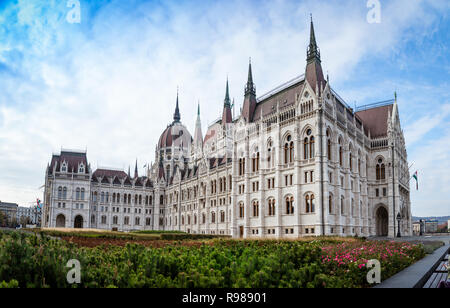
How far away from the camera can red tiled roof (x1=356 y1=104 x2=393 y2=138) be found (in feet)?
192

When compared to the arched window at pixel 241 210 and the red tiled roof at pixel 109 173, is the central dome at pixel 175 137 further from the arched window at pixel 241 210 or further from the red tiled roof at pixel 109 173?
the arched window at pixel 241 210

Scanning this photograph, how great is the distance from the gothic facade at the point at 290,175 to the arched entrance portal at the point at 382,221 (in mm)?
150

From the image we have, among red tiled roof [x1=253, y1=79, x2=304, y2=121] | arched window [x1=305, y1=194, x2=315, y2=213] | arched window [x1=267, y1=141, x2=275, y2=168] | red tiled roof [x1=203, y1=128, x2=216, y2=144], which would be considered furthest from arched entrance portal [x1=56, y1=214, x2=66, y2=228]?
arched window [x1=305, y1=194, x2=315, y2=213]

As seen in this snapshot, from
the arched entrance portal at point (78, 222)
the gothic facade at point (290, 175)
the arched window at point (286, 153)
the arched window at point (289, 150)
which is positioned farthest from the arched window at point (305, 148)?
the arched entrance portal at point (78, 222)

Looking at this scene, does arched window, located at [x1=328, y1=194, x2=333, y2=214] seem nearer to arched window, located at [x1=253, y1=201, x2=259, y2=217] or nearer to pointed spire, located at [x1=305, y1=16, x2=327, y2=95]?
arched window, located at [x1=253, y1=201, x2=259, y2=217]

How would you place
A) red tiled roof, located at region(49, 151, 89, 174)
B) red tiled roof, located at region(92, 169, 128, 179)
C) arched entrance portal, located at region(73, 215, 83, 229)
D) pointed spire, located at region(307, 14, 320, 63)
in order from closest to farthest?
pointed spire, located at region(307, 14, 320, 63)
arched entrance portal, located at region(73, 215, 83, 229)
red tiled roof, located at region(49, 151, 89, 174)
red tiled roof, located at region(92, 169, 128, 179)

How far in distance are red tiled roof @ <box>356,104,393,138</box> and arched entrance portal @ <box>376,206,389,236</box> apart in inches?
490

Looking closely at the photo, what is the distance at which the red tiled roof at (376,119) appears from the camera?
58.5 meters

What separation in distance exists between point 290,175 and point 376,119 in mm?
24804

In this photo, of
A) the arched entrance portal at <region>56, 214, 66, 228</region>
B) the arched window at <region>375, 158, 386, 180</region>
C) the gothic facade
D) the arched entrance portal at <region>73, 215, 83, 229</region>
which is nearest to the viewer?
the gothic facade

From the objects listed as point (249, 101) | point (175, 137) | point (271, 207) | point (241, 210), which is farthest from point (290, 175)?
point (175, 137)

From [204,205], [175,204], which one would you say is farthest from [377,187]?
[175,204]

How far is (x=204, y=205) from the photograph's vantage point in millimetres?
68062
